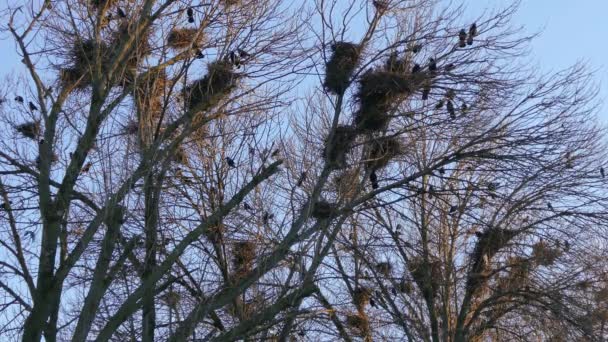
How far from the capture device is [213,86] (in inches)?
381

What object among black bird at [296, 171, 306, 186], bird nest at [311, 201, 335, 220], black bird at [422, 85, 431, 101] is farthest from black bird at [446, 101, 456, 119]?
black bird at [296, 171, 306, 186]

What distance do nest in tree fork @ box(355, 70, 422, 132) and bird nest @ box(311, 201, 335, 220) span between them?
0.93 meters

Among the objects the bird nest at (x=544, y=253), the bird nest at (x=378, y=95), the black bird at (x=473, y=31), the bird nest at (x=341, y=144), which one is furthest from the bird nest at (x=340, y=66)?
the bird nest at (x=544, y=253)

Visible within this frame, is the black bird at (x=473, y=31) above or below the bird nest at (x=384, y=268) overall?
above

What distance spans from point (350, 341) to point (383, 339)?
124 centimetres

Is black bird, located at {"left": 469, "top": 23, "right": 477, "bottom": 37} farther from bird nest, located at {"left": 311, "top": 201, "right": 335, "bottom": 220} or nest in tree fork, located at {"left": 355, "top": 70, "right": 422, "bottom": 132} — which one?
bird nest, located at {"left": 311, "top": 201, "right": 335, "bottom": 220}

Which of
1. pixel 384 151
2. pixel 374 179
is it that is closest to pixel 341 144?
pixel 374 179

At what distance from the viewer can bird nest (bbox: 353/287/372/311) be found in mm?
11727

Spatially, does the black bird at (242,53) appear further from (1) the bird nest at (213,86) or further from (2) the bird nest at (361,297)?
(2) the bird nest at (361,297)

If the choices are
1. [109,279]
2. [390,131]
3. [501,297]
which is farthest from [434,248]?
[109,279]

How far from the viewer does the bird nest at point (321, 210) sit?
370 inches

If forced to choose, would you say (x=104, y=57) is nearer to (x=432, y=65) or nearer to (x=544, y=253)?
(x=432, y=65)

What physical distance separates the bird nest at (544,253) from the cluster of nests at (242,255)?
372 cm

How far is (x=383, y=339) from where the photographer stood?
44.3ft
